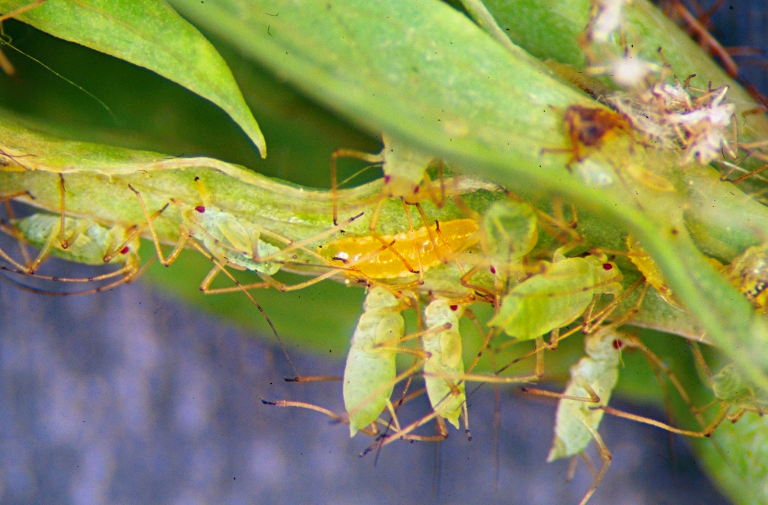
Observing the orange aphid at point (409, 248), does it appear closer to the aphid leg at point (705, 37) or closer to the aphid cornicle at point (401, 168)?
the aphid cornicle at point (401, 168)

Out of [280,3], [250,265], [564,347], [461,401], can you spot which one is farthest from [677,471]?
[280,3]

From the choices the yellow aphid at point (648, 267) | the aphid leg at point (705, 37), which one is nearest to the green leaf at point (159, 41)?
the yellow aphid at point (648, 267)

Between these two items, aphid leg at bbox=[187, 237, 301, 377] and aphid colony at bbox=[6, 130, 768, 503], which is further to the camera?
aphid leg at bbox=[187, 237, 301, 377]

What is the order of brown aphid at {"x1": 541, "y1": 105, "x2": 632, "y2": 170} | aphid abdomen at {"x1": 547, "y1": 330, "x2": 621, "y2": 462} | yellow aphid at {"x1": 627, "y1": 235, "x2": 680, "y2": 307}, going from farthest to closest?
1. aphid abdomen at {"x1": 547, "y1": 330, "x2": 621, "y2": 462}
2. yellow aphid at {"x1": 627, "y1": 235, "x2": 680, "y2": 307}
3. brown aphid at {"x1": 541, "y1": 105, "x2": 632, "y2": 170}

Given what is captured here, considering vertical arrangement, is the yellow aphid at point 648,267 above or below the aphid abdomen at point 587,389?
above

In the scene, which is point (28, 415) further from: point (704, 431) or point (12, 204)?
point (704, 431)

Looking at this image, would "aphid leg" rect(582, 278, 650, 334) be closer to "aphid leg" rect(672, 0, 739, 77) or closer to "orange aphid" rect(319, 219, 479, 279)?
"orange aphid" rect(319, 219, 479, 279)

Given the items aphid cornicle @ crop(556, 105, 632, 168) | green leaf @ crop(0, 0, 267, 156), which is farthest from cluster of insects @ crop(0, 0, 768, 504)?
green leaf @ crop(0, 0, 267, 156)
